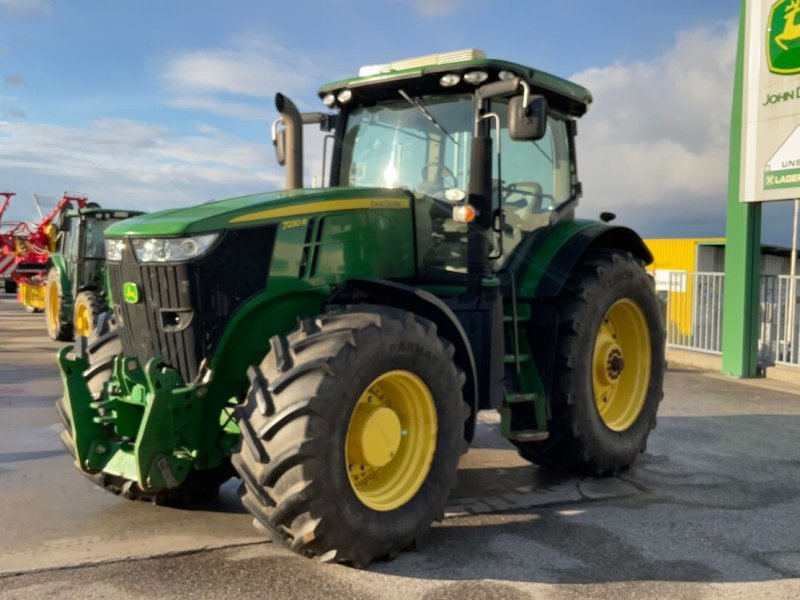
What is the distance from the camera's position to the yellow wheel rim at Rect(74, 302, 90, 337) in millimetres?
11828

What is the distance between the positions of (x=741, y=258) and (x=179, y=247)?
8.65m

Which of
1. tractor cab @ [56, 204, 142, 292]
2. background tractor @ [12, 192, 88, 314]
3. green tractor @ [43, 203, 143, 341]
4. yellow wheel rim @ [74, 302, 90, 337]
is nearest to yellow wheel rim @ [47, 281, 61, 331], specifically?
green tractor @ [43, 203, 143, 341]

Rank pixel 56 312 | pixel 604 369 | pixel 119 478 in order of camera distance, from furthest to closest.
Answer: pixel 56 312, pixel 604 369, pixel 119 478

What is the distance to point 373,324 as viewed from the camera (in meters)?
3.76

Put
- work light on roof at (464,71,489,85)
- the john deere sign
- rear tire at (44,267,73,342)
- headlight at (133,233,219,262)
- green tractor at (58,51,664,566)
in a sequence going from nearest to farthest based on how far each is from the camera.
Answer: green tractor at (58,51,664,566) < headlight at (133,233,219,262) < work light on roof at (464,71,489,85) < the john deere sign < rear tire at (44,267,73,342)

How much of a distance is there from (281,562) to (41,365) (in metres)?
8.88

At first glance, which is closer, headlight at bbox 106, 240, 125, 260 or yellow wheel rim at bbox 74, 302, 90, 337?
headlight at bbox 106, 240, 125, 260

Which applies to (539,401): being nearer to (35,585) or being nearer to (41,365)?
(35,585)

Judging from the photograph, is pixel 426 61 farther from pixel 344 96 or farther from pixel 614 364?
pixel 614 364

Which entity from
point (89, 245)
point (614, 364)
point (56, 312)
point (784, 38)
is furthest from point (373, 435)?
point (56, 312)

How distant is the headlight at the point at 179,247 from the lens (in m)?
3.93

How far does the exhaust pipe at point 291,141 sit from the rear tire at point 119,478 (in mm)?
1529

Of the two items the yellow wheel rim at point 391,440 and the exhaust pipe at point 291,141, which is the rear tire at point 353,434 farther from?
the exhaust pipe at point 291,141

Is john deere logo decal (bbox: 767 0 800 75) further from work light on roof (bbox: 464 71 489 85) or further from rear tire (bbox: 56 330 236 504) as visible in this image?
rear tire (bbox: 56 330 236 504)
